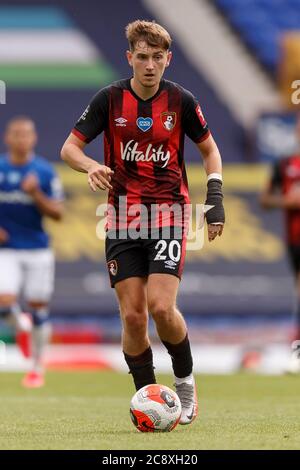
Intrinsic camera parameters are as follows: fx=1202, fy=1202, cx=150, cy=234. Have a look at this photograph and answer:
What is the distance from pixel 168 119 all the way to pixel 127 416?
6.54ft

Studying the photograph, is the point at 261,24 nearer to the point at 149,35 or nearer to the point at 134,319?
the point at 149,35

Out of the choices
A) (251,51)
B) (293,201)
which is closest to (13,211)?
(293,201)

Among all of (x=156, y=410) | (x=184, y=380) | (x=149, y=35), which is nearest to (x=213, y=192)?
(x=149, y=35)

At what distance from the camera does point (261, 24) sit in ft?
64.8

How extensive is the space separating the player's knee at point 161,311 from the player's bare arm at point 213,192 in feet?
1.46

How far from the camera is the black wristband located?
6617mm

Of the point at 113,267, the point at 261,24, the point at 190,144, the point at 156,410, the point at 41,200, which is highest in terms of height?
the point at 261,24

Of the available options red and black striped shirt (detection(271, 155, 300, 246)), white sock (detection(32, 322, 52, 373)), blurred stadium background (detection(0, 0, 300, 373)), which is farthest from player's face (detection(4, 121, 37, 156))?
blurred stadium background (detection(0, 0, 300, 373))

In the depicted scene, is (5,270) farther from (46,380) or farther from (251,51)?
(251,51)

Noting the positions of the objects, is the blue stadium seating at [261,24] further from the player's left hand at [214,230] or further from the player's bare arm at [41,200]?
the player's left hand at [214,230]

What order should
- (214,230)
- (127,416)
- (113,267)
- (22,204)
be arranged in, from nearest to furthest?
(214,230), (113,267), (127,416), (22,204)

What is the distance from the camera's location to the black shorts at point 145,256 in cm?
662

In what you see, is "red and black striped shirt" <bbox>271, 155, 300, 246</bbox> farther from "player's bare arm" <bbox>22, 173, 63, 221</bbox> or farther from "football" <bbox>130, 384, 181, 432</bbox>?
"football" <bbox>130, 384, 181, 432</bbox>

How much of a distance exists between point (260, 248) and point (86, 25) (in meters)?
4.86
